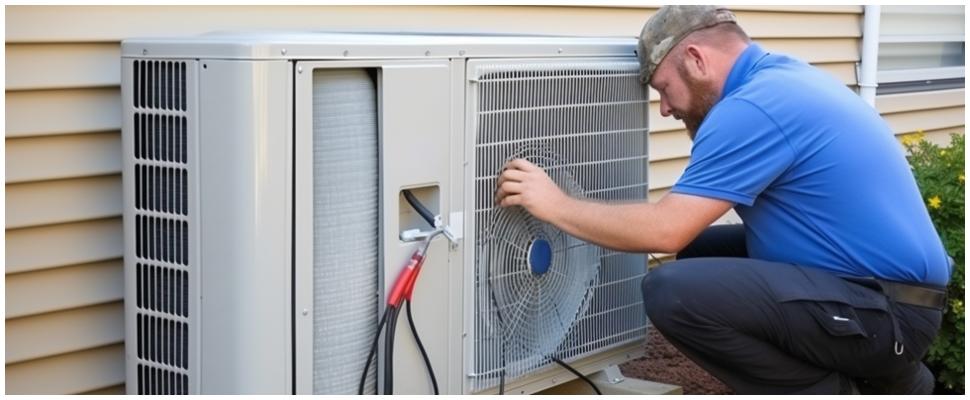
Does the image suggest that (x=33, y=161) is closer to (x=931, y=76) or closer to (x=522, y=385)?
(x=522, y=385)

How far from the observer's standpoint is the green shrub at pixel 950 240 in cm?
442

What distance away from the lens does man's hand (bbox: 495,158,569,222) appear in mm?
2980

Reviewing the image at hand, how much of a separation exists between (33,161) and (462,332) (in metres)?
1.05

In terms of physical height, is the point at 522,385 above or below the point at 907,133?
below

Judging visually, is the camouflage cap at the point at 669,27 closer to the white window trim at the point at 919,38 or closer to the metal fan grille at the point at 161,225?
the metal fan grille at the point at 161,225

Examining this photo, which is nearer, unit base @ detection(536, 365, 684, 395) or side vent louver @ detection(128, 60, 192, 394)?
side vent louver @ detection(128, 60, 192, 394)

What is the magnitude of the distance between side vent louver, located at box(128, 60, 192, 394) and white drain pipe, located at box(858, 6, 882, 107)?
12.7 feet

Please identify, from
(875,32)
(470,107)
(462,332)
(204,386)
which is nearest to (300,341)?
(204,386)

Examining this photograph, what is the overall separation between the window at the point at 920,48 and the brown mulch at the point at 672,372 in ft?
7.19

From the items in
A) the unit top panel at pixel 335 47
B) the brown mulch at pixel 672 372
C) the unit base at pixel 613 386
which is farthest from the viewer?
the brown mulch at pixel 672 372

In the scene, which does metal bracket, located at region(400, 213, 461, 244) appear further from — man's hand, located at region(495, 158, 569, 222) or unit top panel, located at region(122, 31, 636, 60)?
unit top panel, located at region(122, 31, 636, 60)

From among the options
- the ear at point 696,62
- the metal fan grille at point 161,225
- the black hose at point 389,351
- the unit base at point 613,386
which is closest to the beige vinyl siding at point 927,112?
the unit base at point 613,386

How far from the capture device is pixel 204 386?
2723 mm

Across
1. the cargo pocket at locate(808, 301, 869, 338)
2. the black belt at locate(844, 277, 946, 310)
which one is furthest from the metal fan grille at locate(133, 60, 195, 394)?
the black belt at locate(844, 277, 946, 310)
